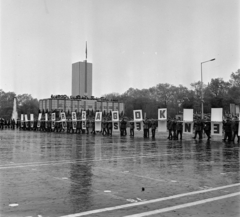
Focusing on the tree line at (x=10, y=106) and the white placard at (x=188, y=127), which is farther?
the tree line at (x=10, y=106)

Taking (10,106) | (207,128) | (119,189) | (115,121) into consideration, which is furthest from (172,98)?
(119,189)

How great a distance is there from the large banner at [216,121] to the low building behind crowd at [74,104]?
74166 millimetres

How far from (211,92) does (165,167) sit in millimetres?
84727

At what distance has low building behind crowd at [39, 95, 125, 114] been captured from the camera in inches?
4060

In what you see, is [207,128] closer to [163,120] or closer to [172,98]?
[163,120]

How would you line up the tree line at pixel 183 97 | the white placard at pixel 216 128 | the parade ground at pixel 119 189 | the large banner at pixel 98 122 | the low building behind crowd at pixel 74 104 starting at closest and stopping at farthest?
the parade ground at pixel 119 189 → the white placard at pixel 216 128 → the large banner at pixel 98 122 → the tree line at pixel 183 97 → the low building behind crowd at pixel 74 104

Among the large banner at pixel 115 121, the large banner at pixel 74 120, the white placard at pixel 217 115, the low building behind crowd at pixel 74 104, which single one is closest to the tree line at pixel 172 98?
the low building behind crowd at pixel 74 104

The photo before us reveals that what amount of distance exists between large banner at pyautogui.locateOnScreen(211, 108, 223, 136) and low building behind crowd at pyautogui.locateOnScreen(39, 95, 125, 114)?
7417 cm

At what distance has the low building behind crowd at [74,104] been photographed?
103 metres

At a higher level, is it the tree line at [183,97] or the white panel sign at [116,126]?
the tree line at [183,97]

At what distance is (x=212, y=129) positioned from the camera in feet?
87.2

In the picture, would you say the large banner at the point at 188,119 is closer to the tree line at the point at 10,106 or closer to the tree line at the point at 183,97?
the tree line at the point at 183,97

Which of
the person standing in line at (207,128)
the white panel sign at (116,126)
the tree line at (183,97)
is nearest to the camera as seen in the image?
the person standing in line at (207,128)

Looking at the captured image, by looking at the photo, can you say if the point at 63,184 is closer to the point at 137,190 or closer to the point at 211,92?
the point at 137,190
